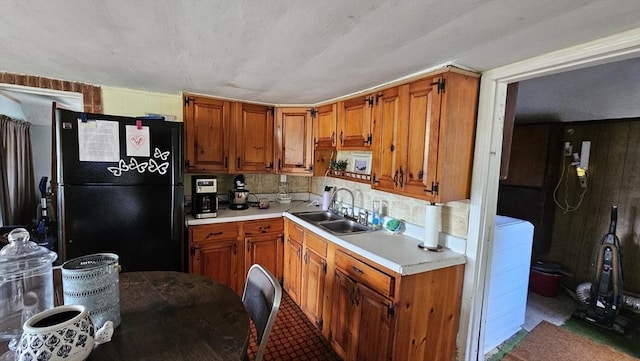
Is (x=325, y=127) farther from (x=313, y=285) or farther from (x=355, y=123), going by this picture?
(x=313, y=285)

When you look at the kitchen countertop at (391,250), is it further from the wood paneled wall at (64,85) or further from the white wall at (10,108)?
the white wall at (10,108)

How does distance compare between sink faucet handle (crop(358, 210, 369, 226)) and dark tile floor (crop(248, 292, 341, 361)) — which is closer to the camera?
dark tile floor (crop(248, 292, 341, 361))

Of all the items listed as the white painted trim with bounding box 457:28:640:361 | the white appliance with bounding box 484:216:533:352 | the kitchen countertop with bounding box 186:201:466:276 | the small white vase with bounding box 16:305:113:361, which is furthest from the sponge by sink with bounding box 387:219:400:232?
the small white vase with bounding box 16:305:113:361

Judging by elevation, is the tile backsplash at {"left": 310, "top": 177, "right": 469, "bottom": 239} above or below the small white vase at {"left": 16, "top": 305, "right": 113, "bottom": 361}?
above

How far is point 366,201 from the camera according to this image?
2719mm

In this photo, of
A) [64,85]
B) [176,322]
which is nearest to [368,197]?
[176,322]

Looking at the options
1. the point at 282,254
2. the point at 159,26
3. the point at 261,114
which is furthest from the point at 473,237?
the point at 261,114

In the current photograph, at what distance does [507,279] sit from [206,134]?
292 cm

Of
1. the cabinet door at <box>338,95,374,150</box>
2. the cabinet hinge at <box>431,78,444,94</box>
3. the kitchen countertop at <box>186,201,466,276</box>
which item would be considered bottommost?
the kitchen countertop at <box>186,201,466,276</box>

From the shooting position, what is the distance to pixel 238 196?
300 centimetres

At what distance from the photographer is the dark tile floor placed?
6.75 ft

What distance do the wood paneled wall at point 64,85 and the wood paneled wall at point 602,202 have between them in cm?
489

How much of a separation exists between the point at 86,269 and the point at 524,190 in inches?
164

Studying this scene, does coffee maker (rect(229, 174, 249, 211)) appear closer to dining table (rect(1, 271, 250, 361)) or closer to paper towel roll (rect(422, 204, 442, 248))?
dining table (rect(1, 271, 250, 361))
